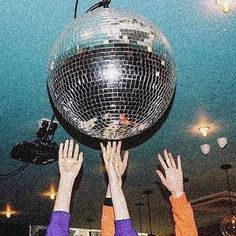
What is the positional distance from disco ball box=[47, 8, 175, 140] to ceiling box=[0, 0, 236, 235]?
1536mm

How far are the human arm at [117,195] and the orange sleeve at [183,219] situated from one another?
31 centimetres

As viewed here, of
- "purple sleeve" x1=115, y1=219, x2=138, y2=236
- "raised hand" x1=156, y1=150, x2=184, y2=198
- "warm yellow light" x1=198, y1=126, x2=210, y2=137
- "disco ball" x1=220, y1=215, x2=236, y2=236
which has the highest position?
"warm yellow light" x1=198, y1=126, x2=210, y2=137

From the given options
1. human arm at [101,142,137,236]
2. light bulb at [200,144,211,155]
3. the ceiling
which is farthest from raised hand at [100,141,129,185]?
light bulb at [200,144,211,155]

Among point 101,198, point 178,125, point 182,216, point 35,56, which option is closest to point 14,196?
point 101,198

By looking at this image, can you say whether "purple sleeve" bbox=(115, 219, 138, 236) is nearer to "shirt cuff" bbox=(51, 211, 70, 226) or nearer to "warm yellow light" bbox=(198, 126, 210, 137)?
"shirt cuff" bbox=(51, 211, 70, 226)

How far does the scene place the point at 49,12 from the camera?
3266 mm

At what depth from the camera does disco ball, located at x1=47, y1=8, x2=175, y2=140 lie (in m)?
1.65

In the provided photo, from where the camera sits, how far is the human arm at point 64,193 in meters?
1.85

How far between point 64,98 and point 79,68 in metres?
0.14

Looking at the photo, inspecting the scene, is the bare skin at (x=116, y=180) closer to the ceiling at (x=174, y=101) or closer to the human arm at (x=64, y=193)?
the human arm at (x=64, y=193)

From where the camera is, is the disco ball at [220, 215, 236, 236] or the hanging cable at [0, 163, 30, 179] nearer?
the hanging cable at [0, 163, 30, 179]

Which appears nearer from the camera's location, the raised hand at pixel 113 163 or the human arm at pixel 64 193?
the human arm at pixel 64 193

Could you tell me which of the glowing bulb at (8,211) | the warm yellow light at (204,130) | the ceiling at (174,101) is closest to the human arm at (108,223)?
the ceiling at (174,101)

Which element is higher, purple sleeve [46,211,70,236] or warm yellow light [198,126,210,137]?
warm yellow light [198,126,210,137]
